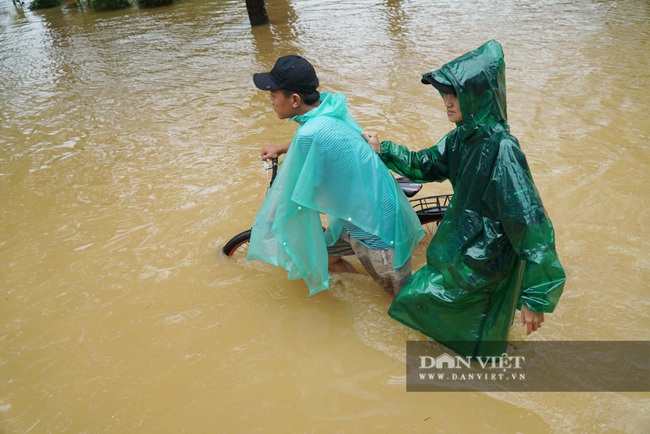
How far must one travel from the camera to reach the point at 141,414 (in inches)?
110

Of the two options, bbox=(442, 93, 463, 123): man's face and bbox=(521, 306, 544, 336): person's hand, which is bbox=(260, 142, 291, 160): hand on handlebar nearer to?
bbox=(442, 93, 463, 123): man's face

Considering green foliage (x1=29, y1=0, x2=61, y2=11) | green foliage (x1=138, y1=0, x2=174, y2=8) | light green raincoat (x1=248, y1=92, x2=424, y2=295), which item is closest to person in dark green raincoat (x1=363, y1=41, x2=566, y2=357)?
light green raincoat (x1=248, y1=92, x2=424, y2=295)

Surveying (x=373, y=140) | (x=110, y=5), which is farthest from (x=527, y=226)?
(x=110, y=5)

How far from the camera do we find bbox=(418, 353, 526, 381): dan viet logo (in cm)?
282

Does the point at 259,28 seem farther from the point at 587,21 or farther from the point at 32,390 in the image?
the point at 32,390

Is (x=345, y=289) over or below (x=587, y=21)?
below

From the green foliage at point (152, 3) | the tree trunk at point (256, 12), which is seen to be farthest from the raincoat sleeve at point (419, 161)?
the green foliage at point (152, 3)

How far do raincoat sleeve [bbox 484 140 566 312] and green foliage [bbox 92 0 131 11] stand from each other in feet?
51.4

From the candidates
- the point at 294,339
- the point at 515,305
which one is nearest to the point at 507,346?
the point at 515,305

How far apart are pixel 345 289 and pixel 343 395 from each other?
0.87m

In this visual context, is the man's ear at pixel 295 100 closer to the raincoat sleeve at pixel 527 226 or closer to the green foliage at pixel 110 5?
the raincoat sleeve at pixel 527 226

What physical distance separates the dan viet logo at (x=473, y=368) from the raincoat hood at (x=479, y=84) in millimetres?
1297

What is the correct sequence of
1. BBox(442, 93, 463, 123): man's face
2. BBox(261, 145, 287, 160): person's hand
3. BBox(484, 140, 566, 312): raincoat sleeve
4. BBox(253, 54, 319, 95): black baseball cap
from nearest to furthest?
1. BBox(484, 140, 566, 312): raincoat sleeve
2. BBox(442, 93, 463, 123): man's face
3. BBox(253, 54, 319, 95): black baseball cap
4. BBox(261, 145, 287, 160): person's hand

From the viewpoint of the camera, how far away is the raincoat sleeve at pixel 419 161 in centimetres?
279
